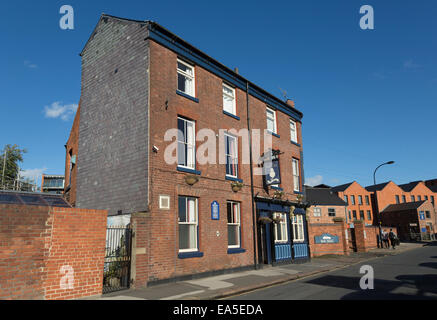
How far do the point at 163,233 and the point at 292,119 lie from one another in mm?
14574

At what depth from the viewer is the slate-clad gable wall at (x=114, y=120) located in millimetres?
12711

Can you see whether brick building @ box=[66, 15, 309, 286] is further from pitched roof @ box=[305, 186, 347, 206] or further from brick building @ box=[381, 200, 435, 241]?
brick building @ box=[381, 200, 435, 241]

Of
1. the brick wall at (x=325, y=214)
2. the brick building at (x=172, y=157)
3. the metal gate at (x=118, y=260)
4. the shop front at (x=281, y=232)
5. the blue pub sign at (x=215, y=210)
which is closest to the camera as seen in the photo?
the metal gate at (x=118, y=260)

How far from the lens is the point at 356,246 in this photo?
28.6m

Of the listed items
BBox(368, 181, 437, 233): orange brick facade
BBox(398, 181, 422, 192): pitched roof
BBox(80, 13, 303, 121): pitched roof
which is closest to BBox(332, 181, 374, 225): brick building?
BBox(368, 181, 437, 233): orange brick facade

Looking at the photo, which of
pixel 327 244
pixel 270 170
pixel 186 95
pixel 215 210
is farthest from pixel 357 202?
pixel 186 95

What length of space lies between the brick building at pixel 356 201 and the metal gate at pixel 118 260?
213 feet

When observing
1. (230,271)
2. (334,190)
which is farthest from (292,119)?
(334,190)

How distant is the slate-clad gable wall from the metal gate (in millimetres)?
1306

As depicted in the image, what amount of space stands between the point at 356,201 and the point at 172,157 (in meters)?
66.4

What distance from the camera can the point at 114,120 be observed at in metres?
14.2

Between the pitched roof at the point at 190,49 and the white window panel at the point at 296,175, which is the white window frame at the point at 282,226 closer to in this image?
the white window panel at the point at 296,175

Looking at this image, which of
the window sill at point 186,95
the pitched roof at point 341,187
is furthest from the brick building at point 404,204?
the window sill at point 186,95
